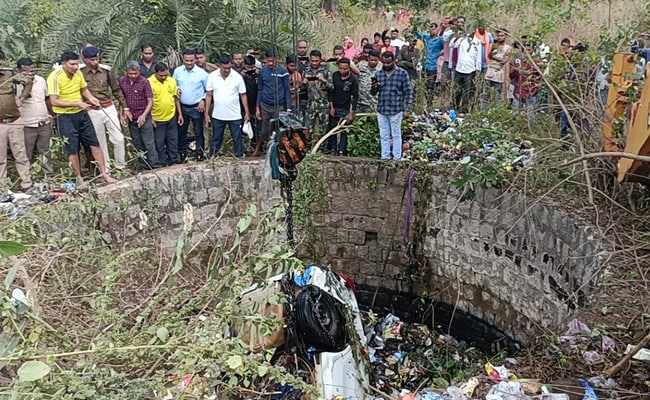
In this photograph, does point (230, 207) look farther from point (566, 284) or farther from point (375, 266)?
point (566, 284)

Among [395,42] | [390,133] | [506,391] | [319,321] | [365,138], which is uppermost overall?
[395,42]

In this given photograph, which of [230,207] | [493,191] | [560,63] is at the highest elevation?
[560,63]

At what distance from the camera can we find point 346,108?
334 inches

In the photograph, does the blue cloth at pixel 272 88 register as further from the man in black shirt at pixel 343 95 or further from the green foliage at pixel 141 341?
the green foliage at pixel 141 341

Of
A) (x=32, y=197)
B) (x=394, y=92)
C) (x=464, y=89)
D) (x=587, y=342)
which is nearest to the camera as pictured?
(x=587, y=342)

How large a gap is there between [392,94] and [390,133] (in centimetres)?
55

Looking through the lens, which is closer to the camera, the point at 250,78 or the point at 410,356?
the point at 410,356

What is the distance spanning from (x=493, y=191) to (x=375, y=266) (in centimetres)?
218

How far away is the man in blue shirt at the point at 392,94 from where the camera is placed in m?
8.00

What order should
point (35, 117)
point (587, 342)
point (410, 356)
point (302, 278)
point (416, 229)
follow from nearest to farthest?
1. point (587, 342)
2. point (302, 278)
3. point (35, 117)
4. point (410, 356)
5. point (416, 229)

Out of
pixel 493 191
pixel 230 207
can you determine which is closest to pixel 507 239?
pixel 493 191

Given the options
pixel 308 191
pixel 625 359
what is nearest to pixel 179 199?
pixel 308 191

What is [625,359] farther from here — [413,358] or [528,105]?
[528,105]

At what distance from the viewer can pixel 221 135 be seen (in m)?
8.50
